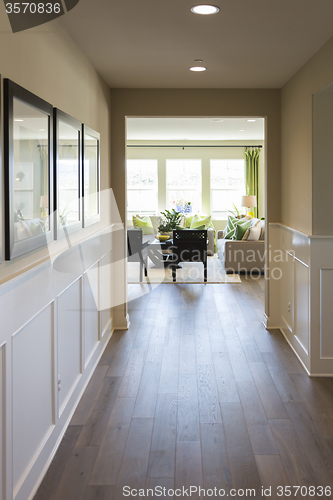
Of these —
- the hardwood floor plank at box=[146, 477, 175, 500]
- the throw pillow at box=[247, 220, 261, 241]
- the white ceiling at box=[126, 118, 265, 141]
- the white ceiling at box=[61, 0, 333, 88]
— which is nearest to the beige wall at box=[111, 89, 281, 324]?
the white ceiling at box=[61, 0, 333, 88]

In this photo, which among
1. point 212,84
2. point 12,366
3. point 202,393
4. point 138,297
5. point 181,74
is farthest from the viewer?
point 138,297

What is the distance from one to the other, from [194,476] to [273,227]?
2929mm

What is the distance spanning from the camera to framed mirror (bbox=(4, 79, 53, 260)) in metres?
1.79

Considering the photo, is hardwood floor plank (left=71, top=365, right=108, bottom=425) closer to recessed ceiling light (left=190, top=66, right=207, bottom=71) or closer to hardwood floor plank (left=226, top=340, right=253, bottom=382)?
hardwood floor plank (left=226, top=340, right=253, bottom=382)

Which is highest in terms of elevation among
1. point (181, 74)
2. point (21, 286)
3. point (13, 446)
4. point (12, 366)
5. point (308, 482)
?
point (181, 74)

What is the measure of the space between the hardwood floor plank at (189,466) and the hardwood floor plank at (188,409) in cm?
9

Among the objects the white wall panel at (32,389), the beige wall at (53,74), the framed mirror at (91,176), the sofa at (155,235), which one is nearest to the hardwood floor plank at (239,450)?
the white wall panel at (32,389)

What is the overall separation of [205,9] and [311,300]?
7.10 feet

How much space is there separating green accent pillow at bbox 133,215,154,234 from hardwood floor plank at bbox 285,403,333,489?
747cm

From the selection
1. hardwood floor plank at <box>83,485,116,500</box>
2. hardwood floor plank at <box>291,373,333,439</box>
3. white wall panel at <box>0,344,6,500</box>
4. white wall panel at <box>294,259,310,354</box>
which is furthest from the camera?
white wall panel at <box>294,259,310,354</box>

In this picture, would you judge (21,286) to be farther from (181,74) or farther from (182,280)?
(182,280)

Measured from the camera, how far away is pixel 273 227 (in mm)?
4645

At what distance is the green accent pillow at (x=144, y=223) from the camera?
10.2 m

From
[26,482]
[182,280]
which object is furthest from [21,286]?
[182,280]
